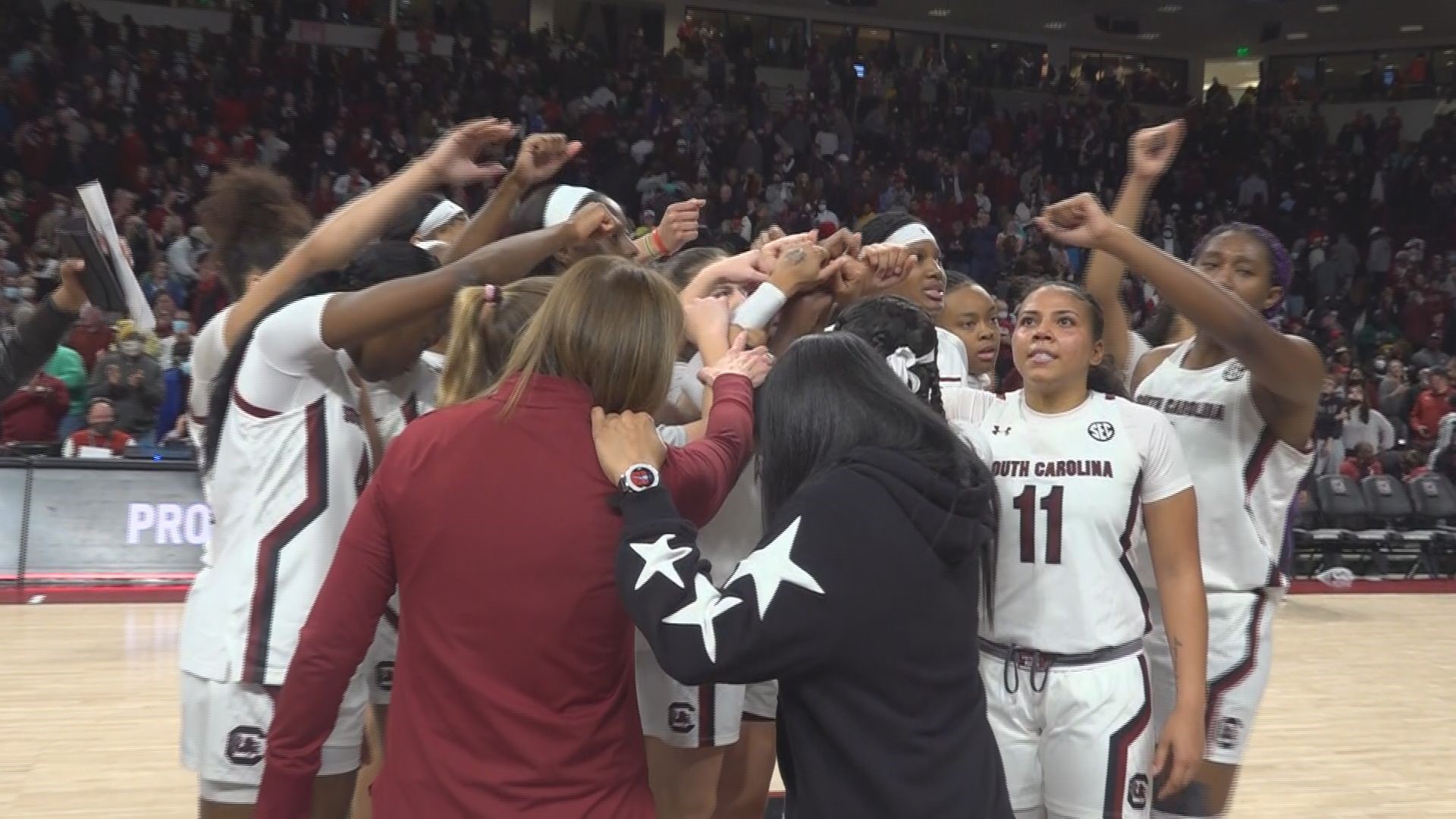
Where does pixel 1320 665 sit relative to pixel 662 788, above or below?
below

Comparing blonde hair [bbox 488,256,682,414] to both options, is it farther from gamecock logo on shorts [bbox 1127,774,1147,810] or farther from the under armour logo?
gamecock logo on shorts [bbox 1127,774,1147,810]

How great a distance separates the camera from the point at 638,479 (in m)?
2.01

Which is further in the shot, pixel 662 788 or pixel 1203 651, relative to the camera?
pixel 662 788

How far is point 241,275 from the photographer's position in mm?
3078

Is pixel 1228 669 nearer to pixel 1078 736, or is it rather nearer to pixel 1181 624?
pixel 1181 624

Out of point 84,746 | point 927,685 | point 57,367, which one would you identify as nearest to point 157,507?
point 57,367

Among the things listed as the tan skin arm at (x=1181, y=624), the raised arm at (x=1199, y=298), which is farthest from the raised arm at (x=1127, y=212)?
the tan skin arm at (x=1181, y=624)

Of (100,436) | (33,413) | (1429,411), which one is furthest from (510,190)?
(1429,411)

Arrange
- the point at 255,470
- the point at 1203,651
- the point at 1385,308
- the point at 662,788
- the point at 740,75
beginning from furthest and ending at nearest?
the point at 740,75 → the point at 1385,308 → the point at 662,788 → the point at 1203,651 → the point at 255,470

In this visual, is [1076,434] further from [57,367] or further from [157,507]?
[57,367]

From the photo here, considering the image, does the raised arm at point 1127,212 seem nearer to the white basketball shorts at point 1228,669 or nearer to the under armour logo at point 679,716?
the white basketball shorts at point 1228,669

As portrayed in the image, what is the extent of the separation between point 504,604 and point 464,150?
136 centimetres

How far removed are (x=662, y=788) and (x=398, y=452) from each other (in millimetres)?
1598

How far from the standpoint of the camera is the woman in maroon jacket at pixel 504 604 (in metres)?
2.00
